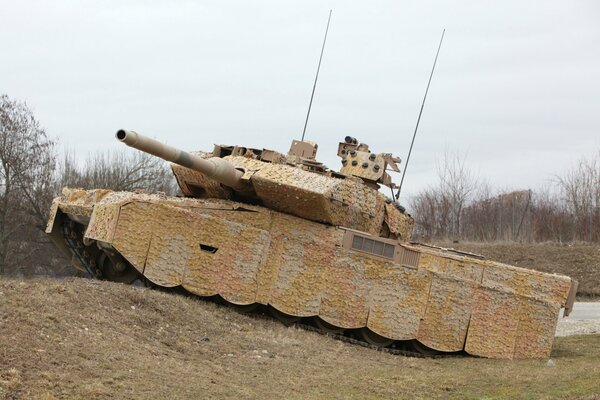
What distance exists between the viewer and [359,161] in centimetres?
1609

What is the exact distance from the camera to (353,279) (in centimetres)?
1402

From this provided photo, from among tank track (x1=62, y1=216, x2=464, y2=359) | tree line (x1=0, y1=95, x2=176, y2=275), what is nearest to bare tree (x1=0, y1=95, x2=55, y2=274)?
tree line (x1=0, y1=95, x2=176, y2=275)

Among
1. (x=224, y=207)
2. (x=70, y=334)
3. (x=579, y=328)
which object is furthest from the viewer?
(x=579, y=328)

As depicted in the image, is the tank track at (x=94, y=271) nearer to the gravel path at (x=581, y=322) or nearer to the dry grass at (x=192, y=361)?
the dry grass at (x=192, y=361)

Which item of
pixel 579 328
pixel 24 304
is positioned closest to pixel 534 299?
pixel 579 328

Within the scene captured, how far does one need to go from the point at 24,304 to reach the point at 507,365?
756cm

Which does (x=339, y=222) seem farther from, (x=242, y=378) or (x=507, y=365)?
(x=242, y=378)

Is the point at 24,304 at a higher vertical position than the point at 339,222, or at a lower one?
lower

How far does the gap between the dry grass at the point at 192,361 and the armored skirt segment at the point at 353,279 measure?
538 millimetres

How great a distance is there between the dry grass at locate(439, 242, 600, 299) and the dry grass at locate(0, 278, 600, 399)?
65.3 ft

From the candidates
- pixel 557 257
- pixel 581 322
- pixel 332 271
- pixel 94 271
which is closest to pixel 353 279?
pixel 332 271

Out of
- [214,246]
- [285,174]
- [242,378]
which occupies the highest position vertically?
[285,174]

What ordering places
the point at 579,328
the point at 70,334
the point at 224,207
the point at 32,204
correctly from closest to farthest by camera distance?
the point at 70,334 → the point at 224,207 → the point at 579,328 → the point at 32,204

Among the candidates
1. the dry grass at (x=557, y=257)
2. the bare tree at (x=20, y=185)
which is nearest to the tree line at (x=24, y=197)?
the bare tree at (x=20, y=185)
